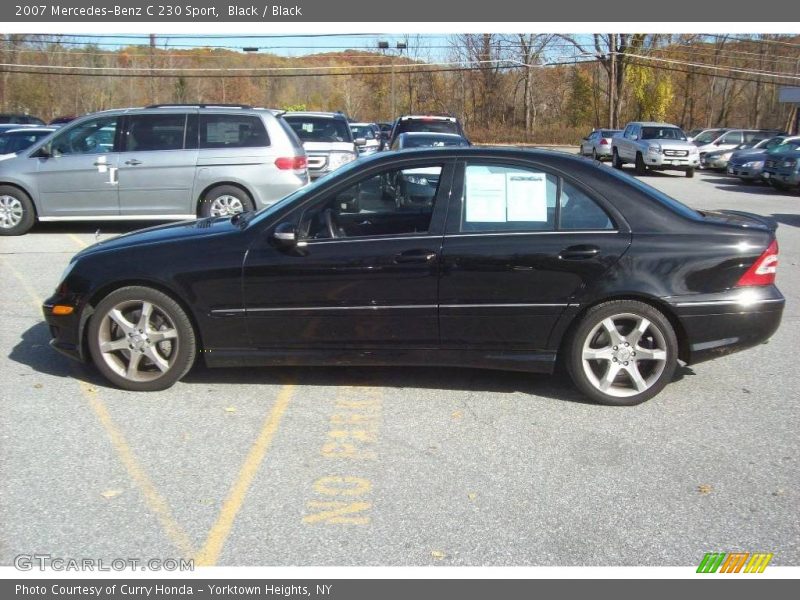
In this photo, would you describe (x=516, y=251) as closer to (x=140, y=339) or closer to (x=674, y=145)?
(x=140, y=339)

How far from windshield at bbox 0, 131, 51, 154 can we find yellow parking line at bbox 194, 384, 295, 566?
11.9 metres

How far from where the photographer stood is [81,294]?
16.9ft

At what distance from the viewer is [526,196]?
5.02 m

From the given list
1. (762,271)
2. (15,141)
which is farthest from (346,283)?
(15,141)

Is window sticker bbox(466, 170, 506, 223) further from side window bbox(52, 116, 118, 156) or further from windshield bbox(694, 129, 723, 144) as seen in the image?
windshield bbox(694, 129, 723, 144)

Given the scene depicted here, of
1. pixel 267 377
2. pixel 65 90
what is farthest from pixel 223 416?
pixel 65 90

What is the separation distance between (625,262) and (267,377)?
100 inches

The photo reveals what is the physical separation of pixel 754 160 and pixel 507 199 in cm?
2126

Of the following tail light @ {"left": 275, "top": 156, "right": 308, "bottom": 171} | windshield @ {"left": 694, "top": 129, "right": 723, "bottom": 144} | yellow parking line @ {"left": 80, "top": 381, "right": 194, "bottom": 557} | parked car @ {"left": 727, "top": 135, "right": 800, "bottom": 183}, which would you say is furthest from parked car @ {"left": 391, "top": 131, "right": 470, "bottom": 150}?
windshield @ {"left": 694, "top": 129, "right": 723, "bottom": 144}

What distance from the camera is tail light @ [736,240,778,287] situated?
194 inches

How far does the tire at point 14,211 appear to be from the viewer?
447 inches

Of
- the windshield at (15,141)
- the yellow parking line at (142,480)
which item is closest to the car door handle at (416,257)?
the yellow parking line at (142,480)

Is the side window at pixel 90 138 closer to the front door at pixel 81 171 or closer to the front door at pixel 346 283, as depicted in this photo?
the front door at pixel 81 171

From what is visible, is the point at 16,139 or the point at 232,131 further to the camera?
the point at 16,139
